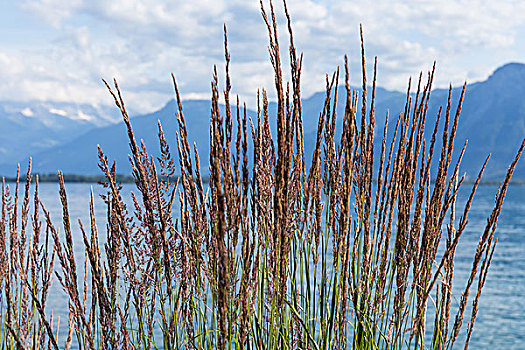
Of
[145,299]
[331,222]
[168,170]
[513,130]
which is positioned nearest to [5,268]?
[145,299]

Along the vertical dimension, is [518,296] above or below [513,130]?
below

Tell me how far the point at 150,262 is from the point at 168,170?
353 millimetres

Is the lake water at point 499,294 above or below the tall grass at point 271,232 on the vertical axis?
below

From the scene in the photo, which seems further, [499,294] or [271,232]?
[499,294]

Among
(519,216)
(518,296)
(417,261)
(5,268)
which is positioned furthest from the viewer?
(519,216)

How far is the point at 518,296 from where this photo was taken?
28.5m

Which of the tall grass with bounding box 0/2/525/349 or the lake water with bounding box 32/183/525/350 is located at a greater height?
the tall grass with bounding box 0/2/525/349

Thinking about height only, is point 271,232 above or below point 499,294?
above

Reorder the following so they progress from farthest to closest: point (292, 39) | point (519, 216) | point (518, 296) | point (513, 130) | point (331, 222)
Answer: point (513, 130), point (519, 216), point (518, 296), point (331, 222), point (292, 39)

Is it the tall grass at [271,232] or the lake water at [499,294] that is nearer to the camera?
the tall grass at [271,232]

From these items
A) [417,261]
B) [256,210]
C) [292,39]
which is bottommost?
[417,261]

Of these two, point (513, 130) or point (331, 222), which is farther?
point (513, 130)

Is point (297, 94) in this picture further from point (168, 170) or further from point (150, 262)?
point (150, 262)

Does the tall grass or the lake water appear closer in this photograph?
the tall grass
